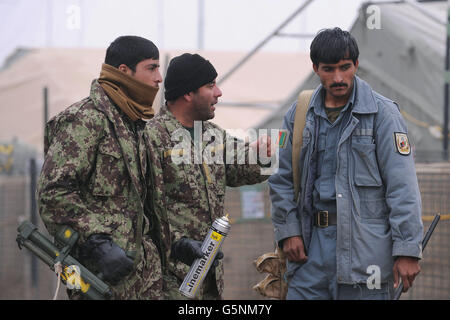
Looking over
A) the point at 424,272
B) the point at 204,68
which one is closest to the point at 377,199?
the point at 204,68

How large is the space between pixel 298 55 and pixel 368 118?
162ft

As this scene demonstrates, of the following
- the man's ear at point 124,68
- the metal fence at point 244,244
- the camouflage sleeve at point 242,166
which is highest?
the man's ear at point 124,68

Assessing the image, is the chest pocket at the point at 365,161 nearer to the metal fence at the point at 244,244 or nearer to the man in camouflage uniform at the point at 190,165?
the man in camouflage uniform at the point at 190,165

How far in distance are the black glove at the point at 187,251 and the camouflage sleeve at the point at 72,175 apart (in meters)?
0.55

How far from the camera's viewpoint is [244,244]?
6.93m

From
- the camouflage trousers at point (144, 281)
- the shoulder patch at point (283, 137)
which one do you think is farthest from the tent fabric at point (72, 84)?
the camouflage trousers at point (144, 281)

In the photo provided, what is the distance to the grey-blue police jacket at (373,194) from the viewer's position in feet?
11.1

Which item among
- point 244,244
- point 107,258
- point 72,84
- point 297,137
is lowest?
point 72,84

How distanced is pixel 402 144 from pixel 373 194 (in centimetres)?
29

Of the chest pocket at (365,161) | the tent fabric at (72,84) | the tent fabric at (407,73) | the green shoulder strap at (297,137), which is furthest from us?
the tent fabric at (72,84)

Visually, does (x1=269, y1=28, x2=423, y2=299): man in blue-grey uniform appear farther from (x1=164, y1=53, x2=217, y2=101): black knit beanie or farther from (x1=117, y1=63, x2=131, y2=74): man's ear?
(x1=117, y1=63, x2=131, y2=74): man's ear

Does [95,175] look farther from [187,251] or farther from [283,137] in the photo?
[283,137]

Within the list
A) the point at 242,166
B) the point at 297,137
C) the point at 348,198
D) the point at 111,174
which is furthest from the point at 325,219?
the point at 111,174

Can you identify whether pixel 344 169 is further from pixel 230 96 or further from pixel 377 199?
pixel 230 96
